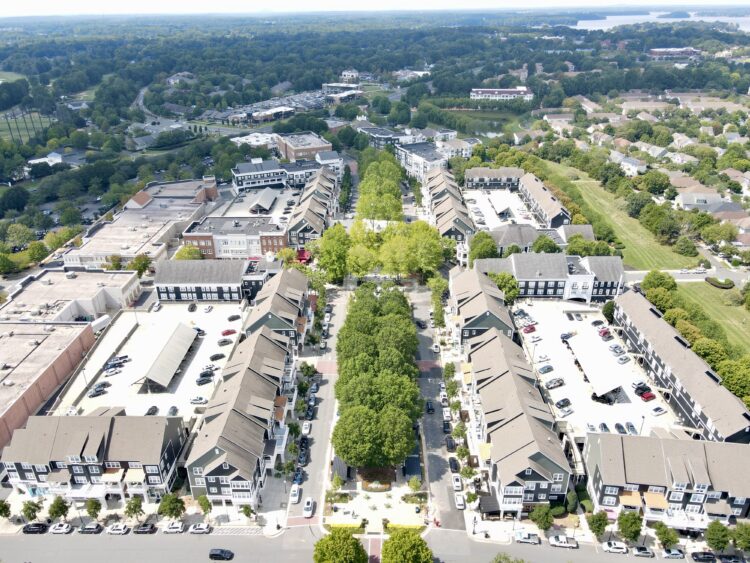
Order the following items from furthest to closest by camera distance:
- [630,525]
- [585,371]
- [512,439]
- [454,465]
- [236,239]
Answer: [236,239], [585,371], [454,465], [512,439], [630,525]

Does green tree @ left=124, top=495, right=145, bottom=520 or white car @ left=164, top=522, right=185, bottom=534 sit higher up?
green tree @ left=124, top=495, right=145, bottom=520

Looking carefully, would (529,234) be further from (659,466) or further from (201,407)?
(201,407)

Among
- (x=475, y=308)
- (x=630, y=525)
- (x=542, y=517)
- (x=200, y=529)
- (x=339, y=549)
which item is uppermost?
(x=475, y=308)

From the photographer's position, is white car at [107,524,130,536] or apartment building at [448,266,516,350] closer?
white car at [107,524,130,536]

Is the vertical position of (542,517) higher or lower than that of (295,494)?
higher

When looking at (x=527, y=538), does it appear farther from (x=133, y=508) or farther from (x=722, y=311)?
(x=722, y=311)

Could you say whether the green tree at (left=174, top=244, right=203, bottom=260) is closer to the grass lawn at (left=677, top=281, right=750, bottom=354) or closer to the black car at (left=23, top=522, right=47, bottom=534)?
the black car at (left=23, top=522, right=47, bottom=534)

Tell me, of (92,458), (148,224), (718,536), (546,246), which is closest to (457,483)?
(718,536)

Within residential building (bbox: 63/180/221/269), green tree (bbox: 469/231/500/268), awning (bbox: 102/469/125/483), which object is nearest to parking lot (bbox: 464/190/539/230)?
green tree (bbox: 469/231/500/268)
